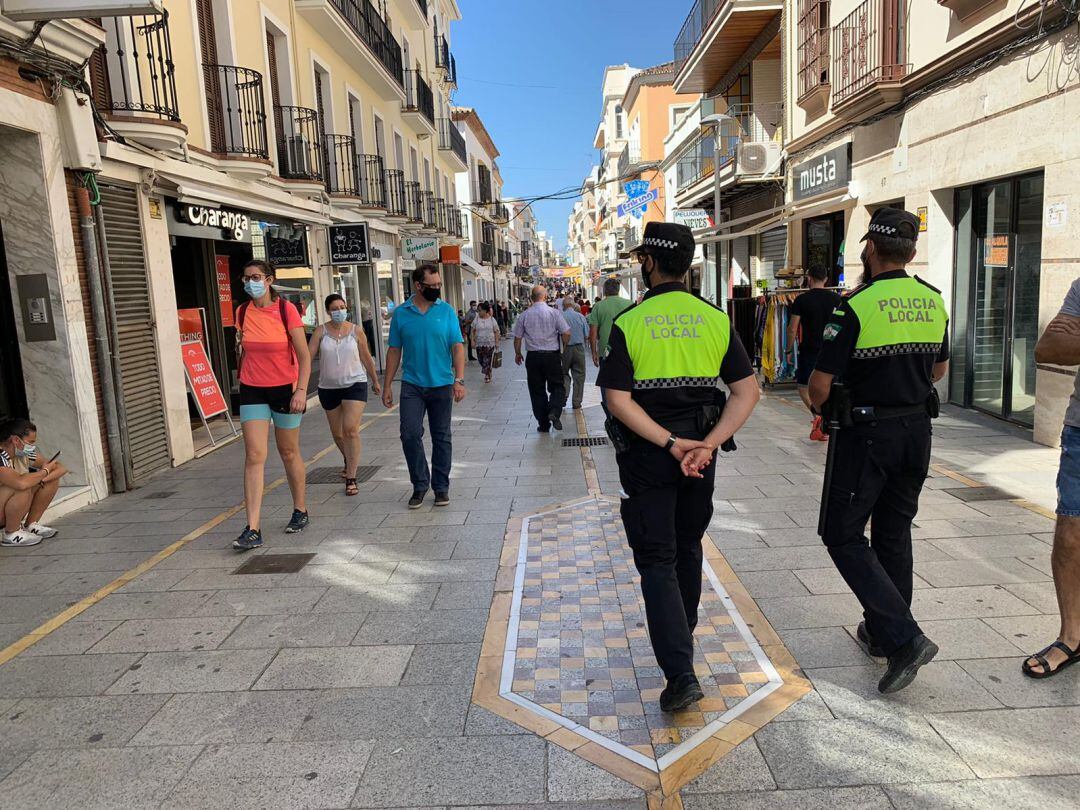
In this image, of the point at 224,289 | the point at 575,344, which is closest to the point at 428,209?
the point at 224,289

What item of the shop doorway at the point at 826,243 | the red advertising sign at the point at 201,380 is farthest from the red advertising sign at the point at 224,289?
the shop doorway at the point at 826,243

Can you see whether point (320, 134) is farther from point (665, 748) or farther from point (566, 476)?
point (665, 748)


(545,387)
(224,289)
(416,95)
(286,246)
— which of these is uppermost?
(416,95)

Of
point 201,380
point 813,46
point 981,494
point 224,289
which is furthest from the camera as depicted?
point 813,46

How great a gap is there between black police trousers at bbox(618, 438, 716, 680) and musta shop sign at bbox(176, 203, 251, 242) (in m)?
7.78

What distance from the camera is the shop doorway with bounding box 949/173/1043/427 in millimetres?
8070

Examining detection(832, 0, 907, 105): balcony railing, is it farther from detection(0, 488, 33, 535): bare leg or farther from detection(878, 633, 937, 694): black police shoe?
detection(0, 488, 33, 535): bare leg

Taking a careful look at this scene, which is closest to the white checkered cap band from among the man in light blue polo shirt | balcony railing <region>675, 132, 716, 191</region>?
the man in light blue polo shirt

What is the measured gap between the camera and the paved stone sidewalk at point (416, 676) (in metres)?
2.62

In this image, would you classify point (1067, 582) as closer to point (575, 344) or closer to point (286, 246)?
point (575, 344)

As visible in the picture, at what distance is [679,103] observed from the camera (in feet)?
132

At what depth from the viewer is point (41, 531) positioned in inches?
225

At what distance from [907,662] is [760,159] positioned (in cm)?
1424

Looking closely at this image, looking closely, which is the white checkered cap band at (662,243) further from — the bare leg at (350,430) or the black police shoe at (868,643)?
the bare leg at (350,430)
